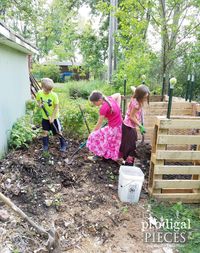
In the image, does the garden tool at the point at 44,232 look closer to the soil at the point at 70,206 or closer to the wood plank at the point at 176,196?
the soil at the point at 70,206

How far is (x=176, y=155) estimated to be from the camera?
3326 millimetres

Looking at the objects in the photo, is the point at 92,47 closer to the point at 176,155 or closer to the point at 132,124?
the point at 132,124

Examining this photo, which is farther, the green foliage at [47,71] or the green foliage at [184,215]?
the green foliage at [47,71]

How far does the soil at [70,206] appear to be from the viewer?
253cm

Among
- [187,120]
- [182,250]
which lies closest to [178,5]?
[187,120]

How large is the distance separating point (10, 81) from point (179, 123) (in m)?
3.56

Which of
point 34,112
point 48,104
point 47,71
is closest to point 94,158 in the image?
point 48,104

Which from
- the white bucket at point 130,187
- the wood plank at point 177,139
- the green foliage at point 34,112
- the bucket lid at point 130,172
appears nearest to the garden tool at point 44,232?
the white bucket at point 130,187

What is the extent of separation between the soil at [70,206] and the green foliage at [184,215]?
0.57 feet

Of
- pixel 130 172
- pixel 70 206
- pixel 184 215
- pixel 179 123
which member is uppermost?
pixel 179 123

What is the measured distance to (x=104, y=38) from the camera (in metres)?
16.7

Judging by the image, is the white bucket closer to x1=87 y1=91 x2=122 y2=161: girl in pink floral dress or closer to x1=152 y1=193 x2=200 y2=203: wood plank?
x1=152 y1=193 x2=200 y2=203: wood plank

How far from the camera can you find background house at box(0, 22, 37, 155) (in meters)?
4.37

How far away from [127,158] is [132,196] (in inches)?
35.2
